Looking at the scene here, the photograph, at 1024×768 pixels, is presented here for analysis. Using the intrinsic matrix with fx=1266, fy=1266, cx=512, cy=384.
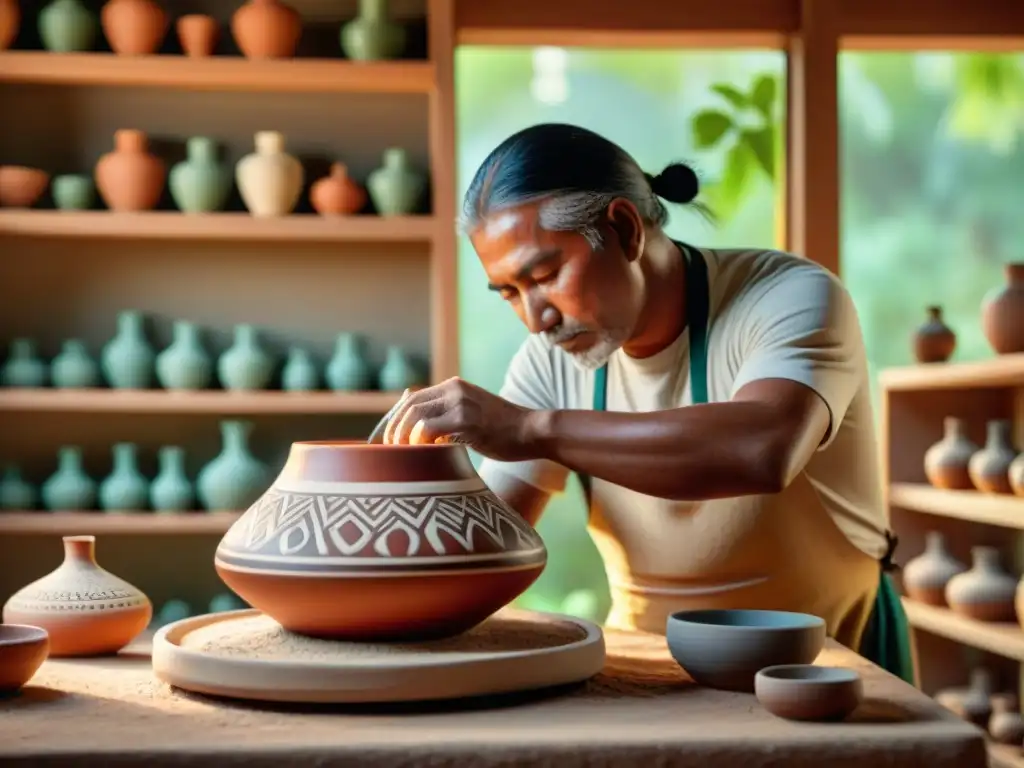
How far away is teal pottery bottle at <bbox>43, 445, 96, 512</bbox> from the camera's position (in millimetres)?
3936

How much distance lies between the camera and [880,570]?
205 centimetres

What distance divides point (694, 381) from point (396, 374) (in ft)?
7.03

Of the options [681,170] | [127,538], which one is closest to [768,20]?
[681,170]

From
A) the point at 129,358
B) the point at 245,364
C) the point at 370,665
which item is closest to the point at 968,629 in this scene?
the point at 245,364

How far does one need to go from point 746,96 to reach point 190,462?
7.36 ft

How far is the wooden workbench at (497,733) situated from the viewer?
107 cm

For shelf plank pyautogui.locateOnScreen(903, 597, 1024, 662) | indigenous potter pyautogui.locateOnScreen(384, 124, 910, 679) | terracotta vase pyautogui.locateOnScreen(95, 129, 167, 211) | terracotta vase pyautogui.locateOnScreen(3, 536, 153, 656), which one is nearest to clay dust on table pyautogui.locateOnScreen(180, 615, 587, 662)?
terracotta vase pyautogui.locateOnScreen(3, 536, 153, 656)

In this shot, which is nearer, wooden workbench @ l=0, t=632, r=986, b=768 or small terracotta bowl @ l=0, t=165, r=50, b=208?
wooden workbench @ l=0, t=632, r=986, b=768

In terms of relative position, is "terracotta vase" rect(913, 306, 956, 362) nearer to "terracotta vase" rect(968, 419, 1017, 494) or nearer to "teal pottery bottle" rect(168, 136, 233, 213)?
"terracotta vase" rect(968, 419, 1017, 494)

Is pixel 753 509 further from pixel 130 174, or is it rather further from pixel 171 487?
pixel 130 174

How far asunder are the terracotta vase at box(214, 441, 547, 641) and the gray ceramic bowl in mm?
193

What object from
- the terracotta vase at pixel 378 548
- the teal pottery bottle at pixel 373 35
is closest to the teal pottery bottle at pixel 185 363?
the teal pottery bottle at pixel 373 35

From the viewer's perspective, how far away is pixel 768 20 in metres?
4.11

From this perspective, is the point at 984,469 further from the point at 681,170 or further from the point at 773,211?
the point at 681,170
